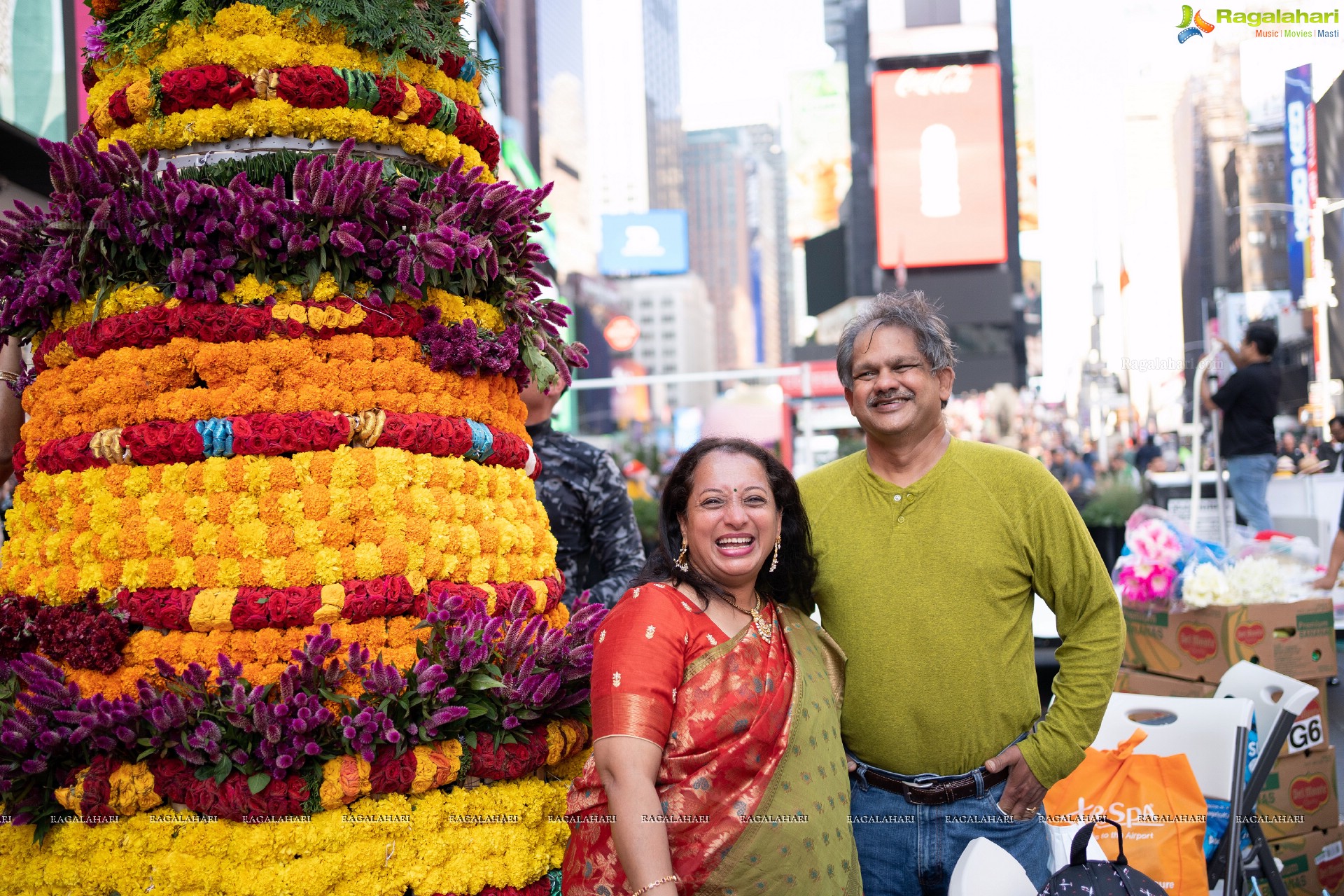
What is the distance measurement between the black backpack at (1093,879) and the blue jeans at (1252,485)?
6.61 meters

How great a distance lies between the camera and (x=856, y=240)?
72.7 feet

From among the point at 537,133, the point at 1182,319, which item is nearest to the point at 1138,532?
the point at 1182,319

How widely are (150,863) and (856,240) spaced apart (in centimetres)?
2154

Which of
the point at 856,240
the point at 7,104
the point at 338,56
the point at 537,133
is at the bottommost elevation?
the point at 338,56

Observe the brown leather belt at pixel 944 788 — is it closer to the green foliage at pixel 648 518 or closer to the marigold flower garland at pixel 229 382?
the marigold flower garland at pixel 229 382

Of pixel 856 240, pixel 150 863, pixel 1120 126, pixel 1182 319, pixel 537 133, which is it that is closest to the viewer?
pixel 150 863

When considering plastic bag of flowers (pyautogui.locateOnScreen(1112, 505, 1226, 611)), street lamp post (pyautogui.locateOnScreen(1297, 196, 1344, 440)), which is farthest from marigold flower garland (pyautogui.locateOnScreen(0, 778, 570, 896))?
street lamp post (pyautogui.locateOnScreen(1297, 196, 1344, 440))

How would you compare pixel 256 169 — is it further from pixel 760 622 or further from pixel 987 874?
pixel 987 874

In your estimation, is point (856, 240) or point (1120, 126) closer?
point (1120, 126)

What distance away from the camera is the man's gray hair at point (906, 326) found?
7.41 ft

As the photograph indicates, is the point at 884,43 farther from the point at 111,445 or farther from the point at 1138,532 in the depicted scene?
the point at 111,445

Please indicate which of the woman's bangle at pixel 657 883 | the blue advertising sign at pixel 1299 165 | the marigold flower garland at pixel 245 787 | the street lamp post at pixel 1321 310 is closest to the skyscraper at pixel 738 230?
the blue advertising sign at pixel 1299 165

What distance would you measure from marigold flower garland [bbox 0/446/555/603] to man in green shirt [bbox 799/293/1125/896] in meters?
0.94

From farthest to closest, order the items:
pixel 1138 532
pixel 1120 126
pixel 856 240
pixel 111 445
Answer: pixel 856 240 < pixel 1120 126 < pixel 1138 532 < pixel 111 445
